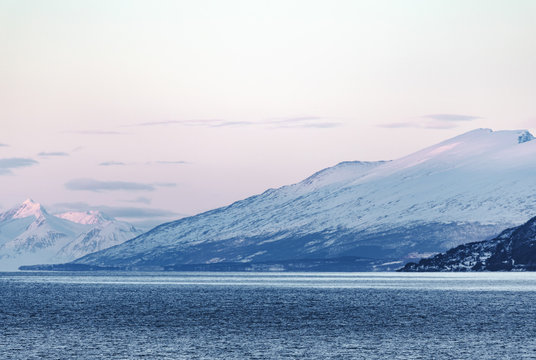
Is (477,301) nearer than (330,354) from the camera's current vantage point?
No

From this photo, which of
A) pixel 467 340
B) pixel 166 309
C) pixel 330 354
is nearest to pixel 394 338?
pixel 467 340

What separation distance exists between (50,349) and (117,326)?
30.0 metres

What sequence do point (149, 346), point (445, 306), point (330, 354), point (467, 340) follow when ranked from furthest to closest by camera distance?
point (445, 306), point (467, 340), point (149, 346), point (330, 354)

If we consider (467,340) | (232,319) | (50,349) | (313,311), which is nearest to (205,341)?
(50,349)

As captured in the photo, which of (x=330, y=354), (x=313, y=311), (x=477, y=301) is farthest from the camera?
(x=477, y=301)

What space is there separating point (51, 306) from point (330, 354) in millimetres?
95784

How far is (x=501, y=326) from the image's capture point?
410 feet

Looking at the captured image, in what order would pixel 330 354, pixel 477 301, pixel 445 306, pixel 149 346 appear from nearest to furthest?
pixel 330 354, pixel 149 346, pixel 445 306, pixel 477 301

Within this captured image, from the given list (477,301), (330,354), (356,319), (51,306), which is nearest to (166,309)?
(51,306)

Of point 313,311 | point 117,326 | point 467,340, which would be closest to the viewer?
point 467,340

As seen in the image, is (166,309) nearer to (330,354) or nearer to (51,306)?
(51,306)

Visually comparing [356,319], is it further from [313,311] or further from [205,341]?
[205,341]

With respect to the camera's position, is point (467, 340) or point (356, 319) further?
point (356, 319)

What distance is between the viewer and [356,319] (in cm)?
14125
